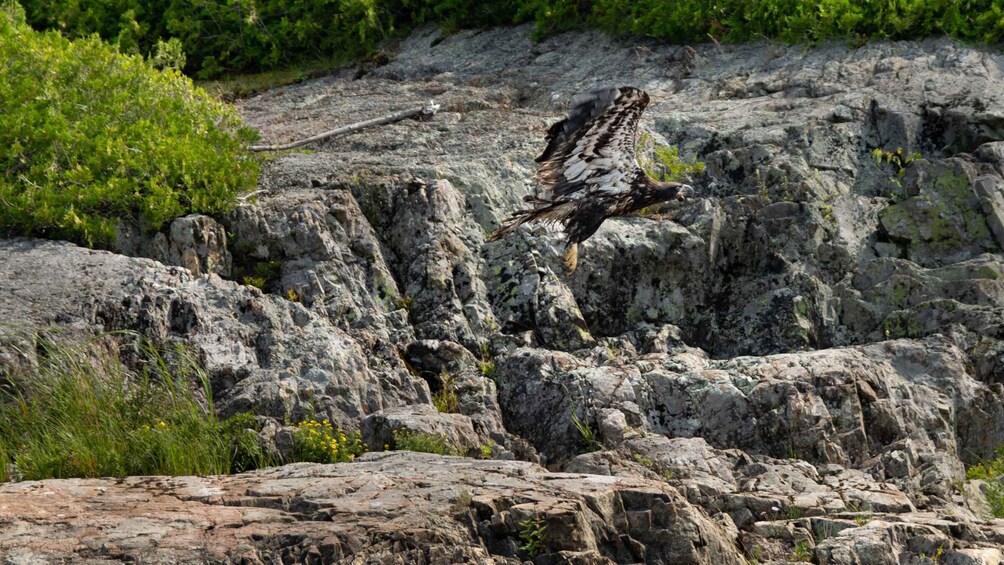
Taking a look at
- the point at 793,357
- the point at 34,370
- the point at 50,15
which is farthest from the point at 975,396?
the point at 50,15

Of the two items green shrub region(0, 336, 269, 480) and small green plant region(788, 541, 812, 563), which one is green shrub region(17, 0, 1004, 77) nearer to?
green shrub region(0, 336, 269, 480)

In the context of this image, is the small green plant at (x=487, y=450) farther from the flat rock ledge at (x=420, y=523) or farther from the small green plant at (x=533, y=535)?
the small green plant at (x=533, y=535)

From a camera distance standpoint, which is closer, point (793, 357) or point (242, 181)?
point (793, 357)

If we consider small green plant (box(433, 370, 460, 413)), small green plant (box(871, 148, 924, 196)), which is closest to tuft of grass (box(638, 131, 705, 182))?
small green plant (box(871, 148, 924, 196))

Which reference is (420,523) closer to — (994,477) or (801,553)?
(801,553)

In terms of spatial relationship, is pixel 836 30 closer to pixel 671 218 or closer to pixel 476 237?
pixel 671 218

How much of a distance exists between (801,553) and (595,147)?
357 cm

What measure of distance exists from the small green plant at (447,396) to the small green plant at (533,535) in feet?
7.61

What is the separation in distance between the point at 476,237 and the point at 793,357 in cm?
272

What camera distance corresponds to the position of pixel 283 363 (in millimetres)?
8180

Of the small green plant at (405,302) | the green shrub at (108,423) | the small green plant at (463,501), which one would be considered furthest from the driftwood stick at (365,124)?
the small green plant at (463,501)

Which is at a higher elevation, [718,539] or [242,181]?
[242,181]

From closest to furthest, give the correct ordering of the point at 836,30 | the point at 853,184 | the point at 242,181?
the point at 242,181, the point at 853,184, the point at 836,30

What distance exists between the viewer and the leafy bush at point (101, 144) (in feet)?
29.8
